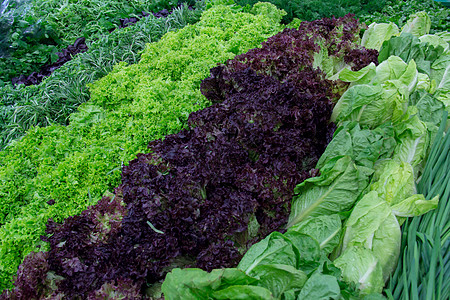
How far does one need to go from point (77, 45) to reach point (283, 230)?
16.7 feet

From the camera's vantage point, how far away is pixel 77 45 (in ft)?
18.6

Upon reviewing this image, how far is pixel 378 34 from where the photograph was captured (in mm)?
4523

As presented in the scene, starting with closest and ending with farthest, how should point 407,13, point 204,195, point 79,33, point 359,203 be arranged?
1. point 359,203
2. point 204,195
3. point 407,13
4. point 79,33

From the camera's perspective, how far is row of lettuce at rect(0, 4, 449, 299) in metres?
2.05

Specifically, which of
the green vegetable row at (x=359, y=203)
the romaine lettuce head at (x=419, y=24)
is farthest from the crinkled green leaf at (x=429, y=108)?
the romaine lettuce head at (x=419, y=24)

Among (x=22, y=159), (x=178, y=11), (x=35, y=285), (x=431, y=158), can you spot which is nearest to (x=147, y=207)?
(x=35, y=285)

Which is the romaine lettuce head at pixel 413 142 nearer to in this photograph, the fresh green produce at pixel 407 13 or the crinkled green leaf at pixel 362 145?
the crinkled green leaf at pixel 362 145

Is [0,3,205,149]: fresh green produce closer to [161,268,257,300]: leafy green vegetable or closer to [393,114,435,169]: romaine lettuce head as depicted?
[161,268,257,300]: leafy green vegetable

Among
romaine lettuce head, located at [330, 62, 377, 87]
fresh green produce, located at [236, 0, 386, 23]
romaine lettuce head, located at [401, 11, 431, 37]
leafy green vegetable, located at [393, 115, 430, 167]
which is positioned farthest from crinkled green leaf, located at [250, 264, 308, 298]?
fresh green produce, located at [236, 0, 386, 23]

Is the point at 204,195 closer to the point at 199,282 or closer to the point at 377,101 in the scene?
the point at 199,282

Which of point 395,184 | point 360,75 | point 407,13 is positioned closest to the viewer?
point 395,184

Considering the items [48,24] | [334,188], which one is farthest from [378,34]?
[48,24]

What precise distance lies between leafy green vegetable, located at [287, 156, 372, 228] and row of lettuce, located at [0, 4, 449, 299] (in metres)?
0.01

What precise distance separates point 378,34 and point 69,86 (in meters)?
4.36
